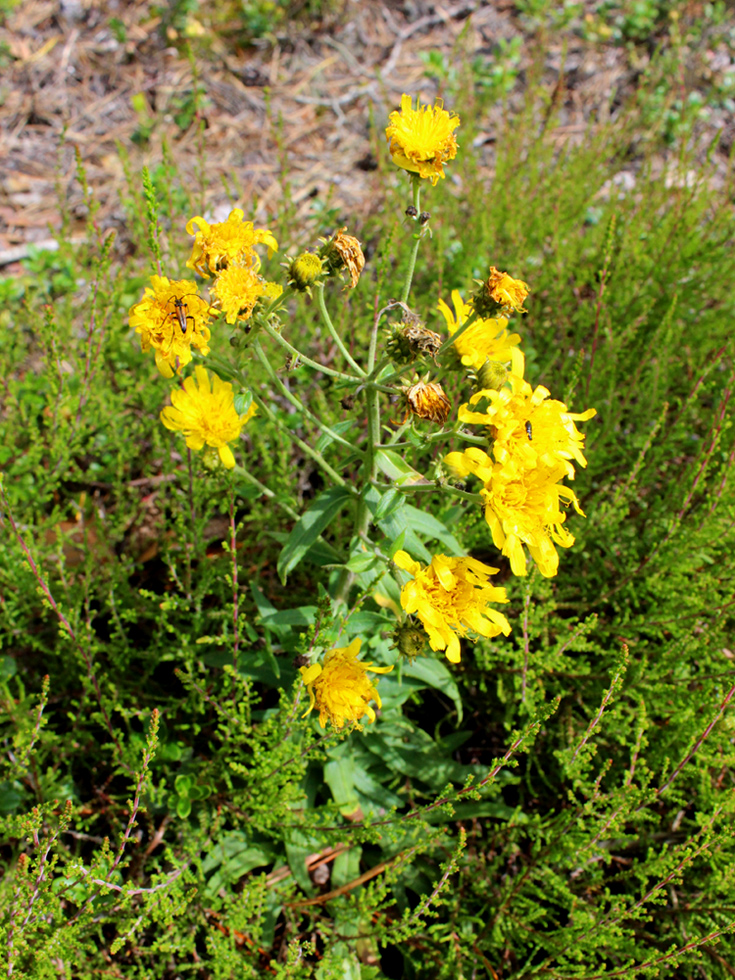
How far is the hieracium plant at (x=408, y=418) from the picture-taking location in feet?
6.59

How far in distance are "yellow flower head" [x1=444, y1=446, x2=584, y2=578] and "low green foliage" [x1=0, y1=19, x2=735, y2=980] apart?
19 centimetres

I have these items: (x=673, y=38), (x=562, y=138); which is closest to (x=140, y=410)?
(x=562, y=138)

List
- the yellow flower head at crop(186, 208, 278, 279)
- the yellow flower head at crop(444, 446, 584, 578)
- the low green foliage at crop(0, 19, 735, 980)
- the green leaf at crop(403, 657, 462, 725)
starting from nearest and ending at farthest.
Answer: the yellow flower head at crop(444, 446, 584, 578) < the yellow flower head at crop(186, 208, 278, 279) < the low green foliage at crop(0, 19, 735, 980) < the green leaf at crop(403, 657, 462, 725)

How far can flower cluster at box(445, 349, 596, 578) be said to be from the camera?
1.96 m

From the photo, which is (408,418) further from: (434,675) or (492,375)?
(434,675)

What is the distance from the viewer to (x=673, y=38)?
20.6ft

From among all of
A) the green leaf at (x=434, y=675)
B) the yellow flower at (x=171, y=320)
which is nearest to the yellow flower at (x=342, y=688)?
the green leaf at (x=434, y=675)

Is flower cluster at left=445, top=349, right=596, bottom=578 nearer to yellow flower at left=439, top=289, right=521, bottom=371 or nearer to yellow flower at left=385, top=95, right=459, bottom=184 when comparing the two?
yellow flower at left=439, top=289, right=521, bottom=371

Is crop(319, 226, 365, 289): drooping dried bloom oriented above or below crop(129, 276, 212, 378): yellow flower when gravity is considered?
above

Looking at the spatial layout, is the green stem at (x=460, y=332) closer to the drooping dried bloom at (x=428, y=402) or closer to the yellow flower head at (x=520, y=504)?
the drooping dried bloom at (x=428, y=402)

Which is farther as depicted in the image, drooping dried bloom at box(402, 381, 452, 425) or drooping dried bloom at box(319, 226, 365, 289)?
drooping dried bloom at box(319, 226, 365, 289)

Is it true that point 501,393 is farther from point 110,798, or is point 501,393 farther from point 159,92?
point 159,92

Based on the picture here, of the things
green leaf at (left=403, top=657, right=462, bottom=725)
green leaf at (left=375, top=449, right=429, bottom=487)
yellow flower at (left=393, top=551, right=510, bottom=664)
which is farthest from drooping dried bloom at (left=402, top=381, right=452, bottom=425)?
green leaf at (left=403, top=657, right=462, bottom=725)

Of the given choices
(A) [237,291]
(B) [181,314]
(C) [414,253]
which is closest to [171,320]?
(B) [181,314]
